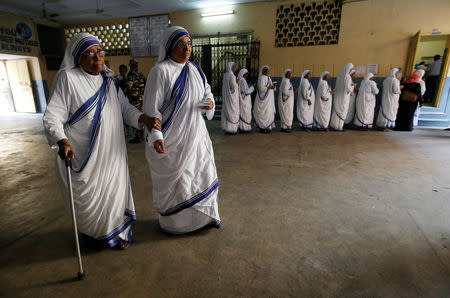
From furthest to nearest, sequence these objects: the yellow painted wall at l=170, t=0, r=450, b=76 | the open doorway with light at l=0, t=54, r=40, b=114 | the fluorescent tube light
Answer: the open doorway with light at l=0, t=54, r=40, b=114 < the fluorescent tube light < the yellow painted wall at l=170, t=0, r=450, b=76

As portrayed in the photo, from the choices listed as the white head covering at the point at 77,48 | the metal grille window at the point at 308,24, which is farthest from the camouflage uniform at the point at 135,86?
the metal grille window at the point at 308,24

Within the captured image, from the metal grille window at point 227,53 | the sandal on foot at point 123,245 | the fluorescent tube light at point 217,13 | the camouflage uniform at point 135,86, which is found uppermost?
the fluorescent tube light at point 217,13

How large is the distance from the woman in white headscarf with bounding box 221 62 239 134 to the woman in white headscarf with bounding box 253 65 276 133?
0.56 m

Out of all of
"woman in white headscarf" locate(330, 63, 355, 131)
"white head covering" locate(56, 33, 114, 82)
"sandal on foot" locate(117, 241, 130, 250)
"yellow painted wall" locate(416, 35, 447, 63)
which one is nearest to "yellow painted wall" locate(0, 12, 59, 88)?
"white head covering" locate(56, 33, 114, 82)

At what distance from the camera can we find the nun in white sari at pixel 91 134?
5.07ft

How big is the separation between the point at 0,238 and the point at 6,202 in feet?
2.64

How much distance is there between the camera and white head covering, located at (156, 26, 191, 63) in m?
1.75

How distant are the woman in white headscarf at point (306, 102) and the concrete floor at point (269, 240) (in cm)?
274

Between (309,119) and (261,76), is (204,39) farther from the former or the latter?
(309,119)

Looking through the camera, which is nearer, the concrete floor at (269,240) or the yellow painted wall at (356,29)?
the concrete floor at (269,240)

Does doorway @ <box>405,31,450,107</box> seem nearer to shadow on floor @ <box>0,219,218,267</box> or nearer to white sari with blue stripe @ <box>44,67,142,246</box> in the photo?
shadow on floor @ <box>0,219,218,267</box>

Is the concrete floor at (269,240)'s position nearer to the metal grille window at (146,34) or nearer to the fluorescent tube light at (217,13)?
the fluorescent tube light at (217,13)

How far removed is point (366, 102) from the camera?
626 centimetres

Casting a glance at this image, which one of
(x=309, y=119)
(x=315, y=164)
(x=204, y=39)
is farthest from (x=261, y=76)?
(x=204, y=39)
